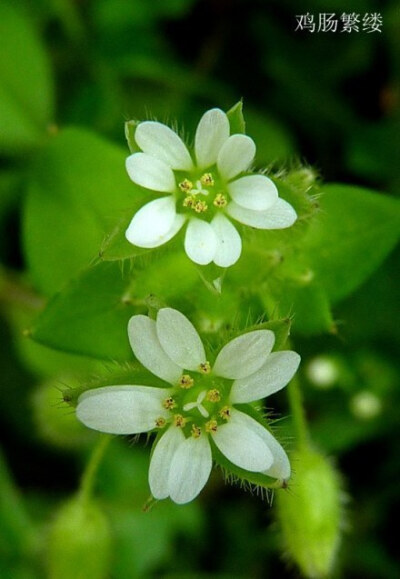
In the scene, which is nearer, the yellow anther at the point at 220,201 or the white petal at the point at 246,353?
the white petal at the point at 246,353

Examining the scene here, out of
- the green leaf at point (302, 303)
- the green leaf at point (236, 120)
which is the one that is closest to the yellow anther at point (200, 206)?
the green leaf at point (236, 120)

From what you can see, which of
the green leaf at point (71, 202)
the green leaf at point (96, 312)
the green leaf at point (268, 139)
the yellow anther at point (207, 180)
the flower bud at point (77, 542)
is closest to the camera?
the yellow anther at point (207, 180)

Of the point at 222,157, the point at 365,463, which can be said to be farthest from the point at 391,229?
the point at 365,463

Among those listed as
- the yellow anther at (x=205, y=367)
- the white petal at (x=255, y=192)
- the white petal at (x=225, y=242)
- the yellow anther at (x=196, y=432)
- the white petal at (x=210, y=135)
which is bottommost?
the yellow anther at (x=196, y=432)

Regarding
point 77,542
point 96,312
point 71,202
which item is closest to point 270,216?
Result: point 96,312

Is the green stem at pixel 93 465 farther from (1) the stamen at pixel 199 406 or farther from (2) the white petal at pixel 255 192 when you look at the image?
(2) the white petal at pixel 255 192

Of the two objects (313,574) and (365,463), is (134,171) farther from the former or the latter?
(365,463)

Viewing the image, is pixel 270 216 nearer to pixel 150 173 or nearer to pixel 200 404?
pixel 150 173
